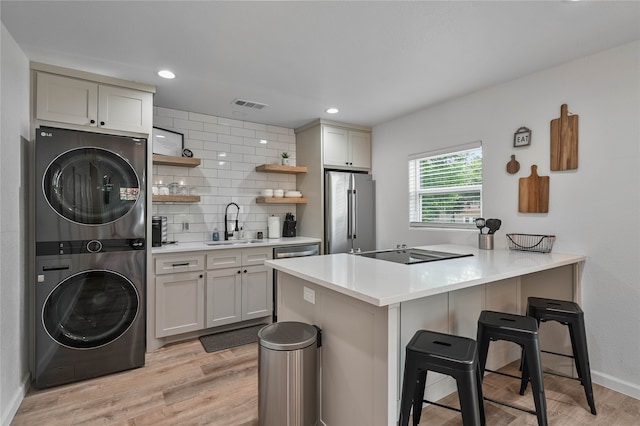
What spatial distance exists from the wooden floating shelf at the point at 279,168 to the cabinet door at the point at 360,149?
68 cm

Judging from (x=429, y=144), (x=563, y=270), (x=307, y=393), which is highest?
(x=429, y=144)

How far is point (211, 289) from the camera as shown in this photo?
3.24 meters

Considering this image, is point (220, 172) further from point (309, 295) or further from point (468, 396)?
point (468, 396)

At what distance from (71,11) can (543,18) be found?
282 cm

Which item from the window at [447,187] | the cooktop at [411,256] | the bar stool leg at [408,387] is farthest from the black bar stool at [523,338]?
the window at [447,187]

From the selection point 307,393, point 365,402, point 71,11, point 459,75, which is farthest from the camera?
point 459,75

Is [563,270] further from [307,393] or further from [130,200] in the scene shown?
[130,200]

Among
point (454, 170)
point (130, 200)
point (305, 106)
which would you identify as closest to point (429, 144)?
point (454, 170)

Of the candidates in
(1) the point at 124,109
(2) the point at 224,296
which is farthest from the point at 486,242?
(1) the point at 124,109

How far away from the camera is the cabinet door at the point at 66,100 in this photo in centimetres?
245

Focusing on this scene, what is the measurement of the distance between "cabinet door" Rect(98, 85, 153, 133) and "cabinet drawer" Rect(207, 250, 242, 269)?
4.32ft

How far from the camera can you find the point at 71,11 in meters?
1.87

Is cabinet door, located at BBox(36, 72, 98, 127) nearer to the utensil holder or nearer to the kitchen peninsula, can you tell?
the kitchen peninsula

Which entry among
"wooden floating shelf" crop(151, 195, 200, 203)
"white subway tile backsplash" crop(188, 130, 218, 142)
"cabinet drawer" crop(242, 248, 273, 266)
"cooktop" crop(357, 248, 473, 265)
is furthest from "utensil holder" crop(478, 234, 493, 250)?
"white subway tile backsplash" crop(188, 130, 218, 142)
